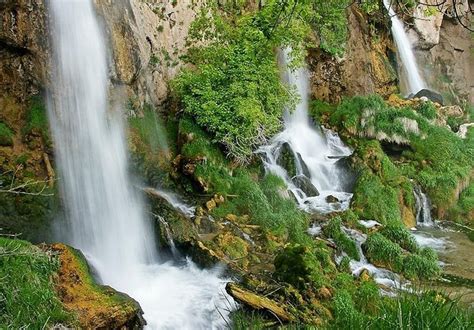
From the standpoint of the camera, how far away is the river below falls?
8.58 meters

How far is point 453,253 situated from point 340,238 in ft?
8.57

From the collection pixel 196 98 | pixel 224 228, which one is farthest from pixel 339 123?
pixel 224 228

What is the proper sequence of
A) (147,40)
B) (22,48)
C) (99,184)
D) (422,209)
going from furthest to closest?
(422,209)
(147,40)
(22,48)
(99,184)

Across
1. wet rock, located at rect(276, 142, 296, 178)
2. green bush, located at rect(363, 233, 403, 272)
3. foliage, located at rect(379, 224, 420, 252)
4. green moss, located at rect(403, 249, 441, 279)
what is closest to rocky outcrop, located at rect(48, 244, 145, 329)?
green bush, located at rect(363, 233, 403, 272)

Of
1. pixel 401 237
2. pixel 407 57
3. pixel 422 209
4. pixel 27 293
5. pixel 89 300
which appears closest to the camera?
pixel 27 293

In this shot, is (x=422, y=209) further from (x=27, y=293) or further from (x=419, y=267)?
(x=27, y=293)

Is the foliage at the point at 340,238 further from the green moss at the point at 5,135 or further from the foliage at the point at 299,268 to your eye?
the green moss at the point at 5,135

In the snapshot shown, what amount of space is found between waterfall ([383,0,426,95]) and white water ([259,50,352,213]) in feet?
20.7

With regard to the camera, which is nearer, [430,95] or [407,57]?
[430,95]

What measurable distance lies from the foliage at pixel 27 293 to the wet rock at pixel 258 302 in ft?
6.78

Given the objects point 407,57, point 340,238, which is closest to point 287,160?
point 340,238

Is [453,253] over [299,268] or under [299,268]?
under

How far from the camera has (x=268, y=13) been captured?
41.2 feet

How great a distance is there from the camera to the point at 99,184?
31.3ft
